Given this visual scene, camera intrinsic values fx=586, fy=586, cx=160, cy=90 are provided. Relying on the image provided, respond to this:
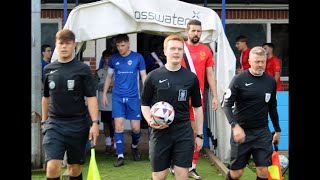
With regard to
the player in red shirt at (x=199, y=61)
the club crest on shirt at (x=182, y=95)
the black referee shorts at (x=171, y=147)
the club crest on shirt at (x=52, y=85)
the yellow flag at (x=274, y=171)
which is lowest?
the yellow flag at (x=274, y=171)

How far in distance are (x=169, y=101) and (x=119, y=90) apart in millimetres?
3259

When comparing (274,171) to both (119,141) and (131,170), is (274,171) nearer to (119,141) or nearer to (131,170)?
(131,170)

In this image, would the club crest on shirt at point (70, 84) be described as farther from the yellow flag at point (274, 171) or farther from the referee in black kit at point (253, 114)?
the yellow flag at point (274, 171)

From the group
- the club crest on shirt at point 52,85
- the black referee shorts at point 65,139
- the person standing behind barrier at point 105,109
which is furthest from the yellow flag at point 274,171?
the person standing behind barrier at point 105,109

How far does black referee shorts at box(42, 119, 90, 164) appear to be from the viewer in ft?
22.0

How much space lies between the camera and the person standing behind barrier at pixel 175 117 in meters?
6.48

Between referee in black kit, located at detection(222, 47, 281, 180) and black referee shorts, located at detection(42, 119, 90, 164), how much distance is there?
1748 mm

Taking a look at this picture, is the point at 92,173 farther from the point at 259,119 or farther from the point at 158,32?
the point at 158,32

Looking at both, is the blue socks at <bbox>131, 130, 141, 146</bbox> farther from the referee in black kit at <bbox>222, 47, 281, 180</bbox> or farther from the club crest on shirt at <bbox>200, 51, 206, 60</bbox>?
the referee in black kit at <bbox>222, 47, 281, 180</bbox>

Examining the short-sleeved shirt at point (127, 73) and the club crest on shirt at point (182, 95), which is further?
the short-sleeved shirt at point (127, 73)

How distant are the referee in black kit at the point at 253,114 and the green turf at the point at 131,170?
1.75 metres

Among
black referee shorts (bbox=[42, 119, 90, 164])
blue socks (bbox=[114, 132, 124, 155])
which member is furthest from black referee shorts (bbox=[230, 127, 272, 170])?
blue socks (bbox=[114, 132, 124, 155])

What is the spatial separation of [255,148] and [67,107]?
2.28 m

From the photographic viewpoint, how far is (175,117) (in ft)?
21.3
